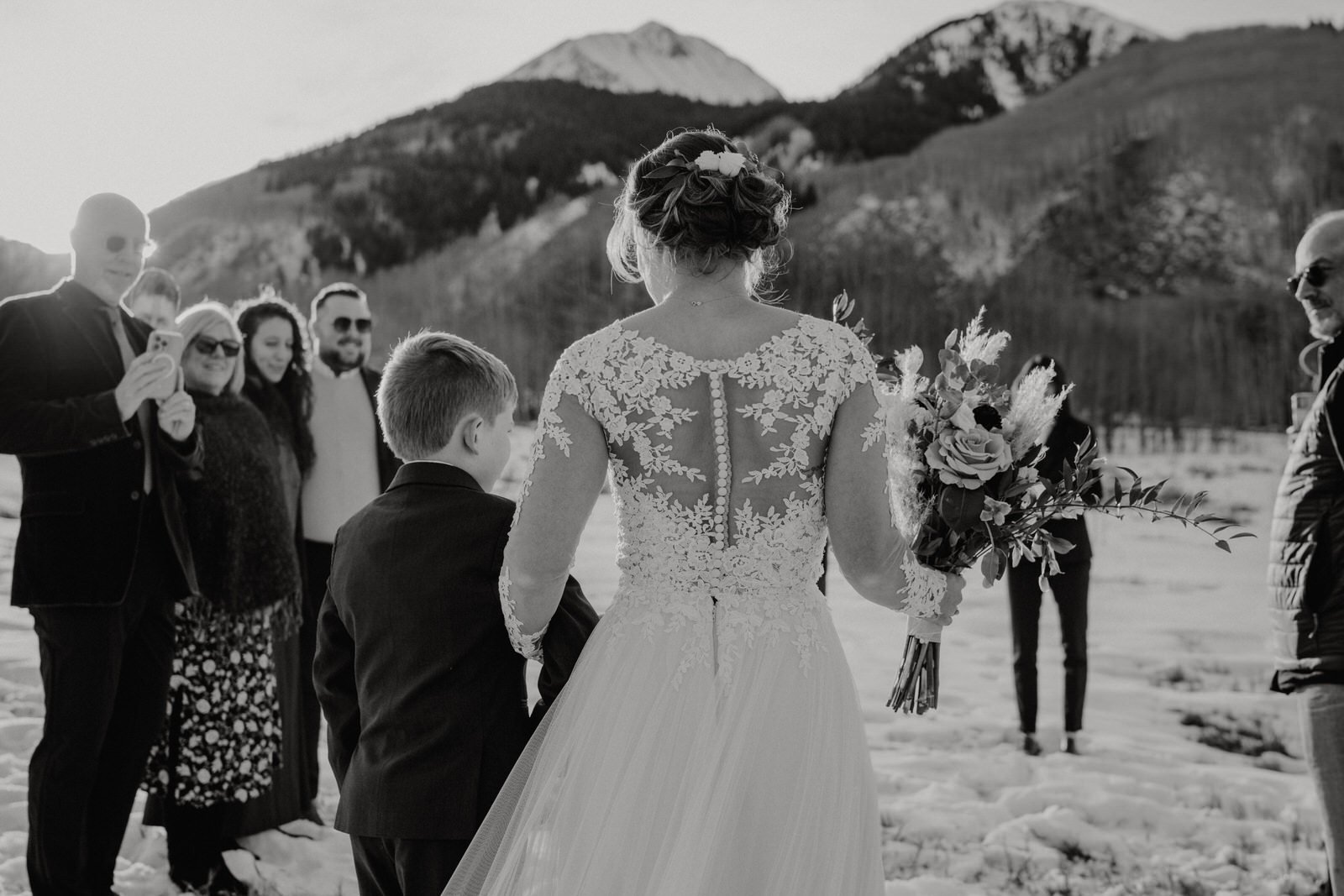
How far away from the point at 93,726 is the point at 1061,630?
172 inches

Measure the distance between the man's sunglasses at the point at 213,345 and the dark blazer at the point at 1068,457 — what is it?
3738mm

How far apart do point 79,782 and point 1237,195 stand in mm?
31041

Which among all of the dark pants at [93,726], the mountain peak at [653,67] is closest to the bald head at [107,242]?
the dark pants at [93,726]

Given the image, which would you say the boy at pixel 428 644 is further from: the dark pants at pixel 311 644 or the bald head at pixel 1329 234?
the bald head at pixel 1329 234

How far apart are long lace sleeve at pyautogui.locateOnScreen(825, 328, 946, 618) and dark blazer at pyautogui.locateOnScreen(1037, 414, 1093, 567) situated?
361cm

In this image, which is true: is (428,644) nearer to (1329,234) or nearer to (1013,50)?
(1329,234)

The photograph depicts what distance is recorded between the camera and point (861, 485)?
1955 millimetres

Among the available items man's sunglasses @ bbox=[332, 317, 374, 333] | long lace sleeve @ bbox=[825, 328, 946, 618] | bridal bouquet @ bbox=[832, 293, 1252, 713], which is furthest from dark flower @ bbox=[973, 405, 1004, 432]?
man's sunglasses @ bbox=[332, 317, 374, 333]

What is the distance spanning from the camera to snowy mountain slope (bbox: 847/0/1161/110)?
38938 mm

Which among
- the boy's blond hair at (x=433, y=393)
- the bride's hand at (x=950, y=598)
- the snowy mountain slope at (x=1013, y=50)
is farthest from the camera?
the snowy mountain slope at (x=1013, y=50)

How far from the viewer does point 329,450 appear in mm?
4504

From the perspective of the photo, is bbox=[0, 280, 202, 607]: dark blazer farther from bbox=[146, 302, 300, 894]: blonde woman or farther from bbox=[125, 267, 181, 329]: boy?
bbox=[125, 267, 181, 329]: boy

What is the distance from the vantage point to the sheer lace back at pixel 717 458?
195 centimetres

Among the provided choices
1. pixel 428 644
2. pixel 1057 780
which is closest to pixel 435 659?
pixel 428 644
